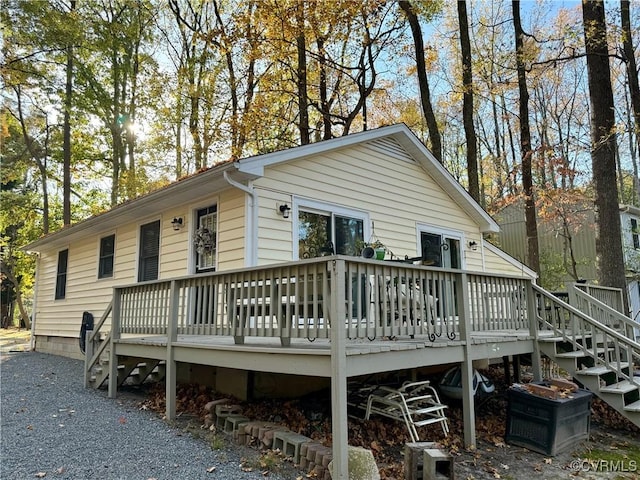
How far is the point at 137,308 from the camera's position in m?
6.51

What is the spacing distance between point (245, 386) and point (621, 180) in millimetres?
24461

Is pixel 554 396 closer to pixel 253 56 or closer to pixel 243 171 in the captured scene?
pixel 243 171

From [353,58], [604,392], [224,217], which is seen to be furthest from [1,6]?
[604,392]

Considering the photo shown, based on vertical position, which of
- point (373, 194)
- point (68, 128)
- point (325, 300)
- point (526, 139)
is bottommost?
point (325, 300)

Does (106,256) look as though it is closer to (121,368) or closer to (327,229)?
(121,368)

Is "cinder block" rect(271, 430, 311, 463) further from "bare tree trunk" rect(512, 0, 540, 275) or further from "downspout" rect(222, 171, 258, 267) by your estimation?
"bare tree trunk" rect(512, 0, 540, 275)

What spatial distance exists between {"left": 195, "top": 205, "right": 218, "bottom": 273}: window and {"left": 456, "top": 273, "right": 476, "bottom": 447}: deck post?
3.84 meters

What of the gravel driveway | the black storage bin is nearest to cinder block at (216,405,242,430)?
the gravel driveway

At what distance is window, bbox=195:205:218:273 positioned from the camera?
7.07m

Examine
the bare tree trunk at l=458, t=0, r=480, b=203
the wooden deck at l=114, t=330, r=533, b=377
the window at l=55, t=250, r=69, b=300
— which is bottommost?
the wooden deck at l=114, t=330, r=533, b=377

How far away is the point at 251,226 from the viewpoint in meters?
6.42

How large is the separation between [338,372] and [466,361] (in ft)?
7.00

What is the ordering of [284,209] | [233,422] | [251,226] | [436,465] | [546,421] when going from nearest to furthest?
[436,465], [546,421], [233,422], [251,226], [284,209]

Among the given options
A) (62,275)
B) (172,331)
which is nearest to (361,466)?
(172,331)
